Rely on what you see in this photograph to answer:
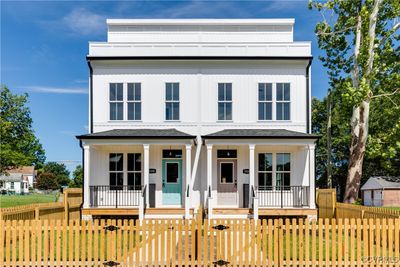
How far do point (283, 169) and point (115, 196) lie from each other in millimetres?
8215

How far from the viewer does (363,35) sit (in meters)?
23.2

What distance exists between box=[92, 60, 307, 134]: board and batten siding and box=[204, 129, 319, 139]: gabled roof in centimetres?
68

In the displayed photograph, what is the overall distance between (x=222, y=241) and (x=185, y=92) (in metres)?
12.1

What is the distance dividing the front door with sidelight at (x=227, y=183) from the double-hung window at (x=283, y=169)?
82.8 inches

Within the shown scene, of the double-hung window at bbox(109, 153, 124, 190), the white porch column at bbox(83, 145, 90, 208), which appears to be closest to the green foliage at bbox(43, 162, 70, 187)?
the double-hung window at bbox(109, 153, 124, 190)

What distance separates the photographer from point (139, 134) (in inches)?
746

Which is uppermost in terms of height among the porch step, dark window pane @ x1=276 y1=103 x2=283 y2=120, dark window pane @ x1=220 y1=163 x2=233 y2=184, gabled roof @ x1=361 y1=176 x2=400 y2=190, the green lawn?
dark window pane @ x1=276 y1=103 x2=283 y2=120

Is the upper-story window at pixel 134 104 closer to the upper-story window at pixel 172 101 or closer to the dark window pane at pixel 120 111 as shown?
the dark window pane at pixel 120 111

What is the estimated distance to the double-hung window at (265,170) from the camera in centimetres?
2039

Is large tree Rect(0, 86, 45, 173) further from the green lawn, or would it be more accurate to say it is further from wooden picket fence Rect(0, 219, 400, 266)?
wooden picket fence Rect(0, 219, 400, 266)

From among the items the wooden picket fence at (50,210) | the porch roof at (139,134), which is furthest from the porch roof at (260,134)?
the wooden picket fence at (50,210)

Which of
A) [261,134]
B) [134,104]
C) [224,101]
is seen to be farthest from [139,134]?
[261,134]

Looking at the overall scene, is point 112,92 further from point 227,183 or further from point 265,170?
point 265,170

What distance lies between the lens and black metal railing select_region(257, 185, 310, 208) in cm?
1920
